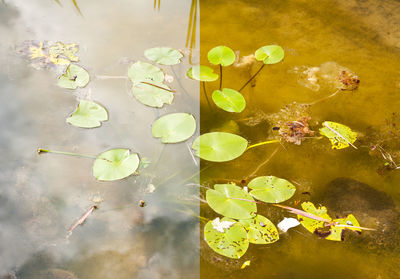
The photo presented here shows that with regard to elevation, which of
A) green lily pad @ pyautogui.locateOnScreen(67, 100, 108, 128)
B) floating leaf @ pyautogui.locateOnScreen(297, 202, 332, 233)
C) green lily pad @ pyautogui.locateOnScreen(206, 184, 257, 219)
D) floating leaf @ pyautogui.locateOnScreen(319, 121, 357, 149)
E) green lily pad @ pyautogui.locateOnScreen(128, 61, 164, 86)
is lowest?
floating leaf @ pyautogui.locateOnScreen(297, 202, 332, 233)

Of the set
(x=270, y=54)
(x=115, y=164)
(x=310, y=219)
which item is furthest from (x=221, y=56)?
(x=310, y=219)

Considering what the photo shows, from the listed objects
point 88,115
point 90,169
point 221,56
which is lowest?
point 90,169

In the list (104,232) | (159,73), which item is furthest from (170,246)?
(159,73)

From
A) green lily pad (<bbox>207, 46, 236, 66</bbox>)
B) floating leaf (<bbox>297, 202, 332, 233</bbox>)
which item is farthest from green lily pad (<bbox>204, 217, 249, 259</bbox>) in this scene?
green lily pad (<bbox>207, 46, 236, 66</bbox>)

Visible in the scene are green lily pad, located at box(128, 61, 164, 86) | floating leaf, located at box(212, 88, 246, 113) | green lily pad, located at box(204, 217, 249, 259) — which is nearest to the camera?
green lily pad, located at box(204, 217, 249, 259)

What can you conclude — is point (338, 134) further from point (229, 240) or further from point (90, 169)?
point (90, 169)

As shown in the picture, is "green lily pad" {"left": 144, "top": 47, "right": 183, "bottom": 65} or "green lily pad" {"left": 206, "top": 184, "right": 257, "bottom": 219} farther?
"green lily pad" {"left": 144, "top": 47, "right": 183, "bottom": 65}

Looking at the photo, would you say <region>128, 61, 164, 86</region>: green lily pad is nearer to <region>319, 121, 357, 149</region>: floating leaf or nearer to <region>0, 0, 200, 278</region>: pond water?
<region>0, 0, 200, 278</region>: pond water
